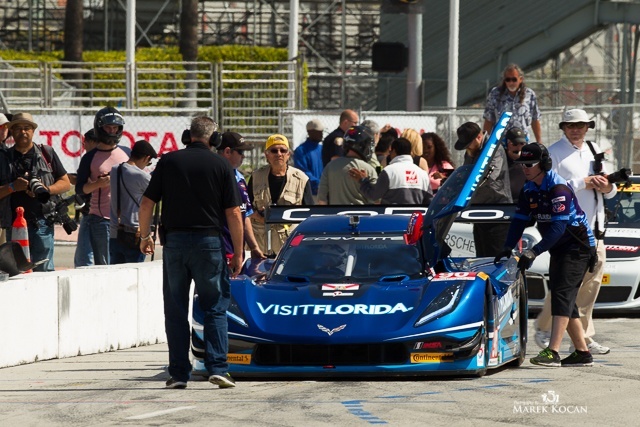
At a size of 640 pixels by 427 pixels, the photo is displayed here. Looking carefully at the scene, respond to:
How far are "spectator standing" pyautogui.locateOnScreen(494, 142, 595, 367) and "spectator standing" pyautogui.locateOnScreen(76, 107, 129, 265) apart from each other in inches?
165

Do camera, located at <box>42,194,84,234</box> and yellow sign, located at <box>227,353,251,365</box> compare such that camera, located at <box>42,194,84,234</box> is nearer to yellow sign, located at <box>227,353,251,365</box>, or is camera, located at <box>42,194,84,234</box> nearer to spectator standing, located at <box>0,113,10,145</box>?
spectator standing, located at <box>0,113,10,145</box>

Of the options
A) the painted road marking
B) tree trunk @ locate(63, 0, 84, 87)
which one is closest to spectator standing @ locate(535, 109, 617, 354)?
the painted road marking

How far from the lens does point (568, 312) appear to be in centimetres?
1097

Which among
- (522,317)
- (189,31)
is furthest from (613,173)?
(189,31)

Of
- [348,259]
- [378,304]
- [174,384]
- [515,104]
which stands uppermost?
[515,104]

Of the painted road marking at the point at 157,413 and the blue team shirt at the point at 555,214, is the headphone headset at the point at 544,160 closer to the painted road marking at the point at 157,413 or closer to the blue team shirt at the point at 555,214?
the blue team shirt at the point at 555,214

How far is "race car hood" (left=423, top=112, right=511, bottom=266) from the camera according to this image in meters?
10.9

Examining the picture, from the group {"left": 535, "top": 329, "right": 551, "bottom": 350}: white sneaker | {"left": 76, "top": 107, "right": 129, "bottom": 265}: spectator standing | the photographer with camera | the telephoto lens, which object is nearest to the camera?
{"left": 535, "top": 329, "right": 551, "bottom": 350}: white sneaker

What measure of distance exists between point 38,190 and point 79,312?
118 centimetres

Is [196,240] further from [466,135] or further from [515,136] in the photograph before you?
[515,136]

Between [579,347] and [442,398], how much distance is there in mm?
2296

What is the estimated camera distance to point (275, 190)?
46.3ft

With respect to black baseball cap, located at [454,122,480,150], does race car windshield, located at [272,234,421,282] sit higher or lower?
lower

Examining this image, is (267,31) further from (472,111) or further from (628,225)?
(628,225)
